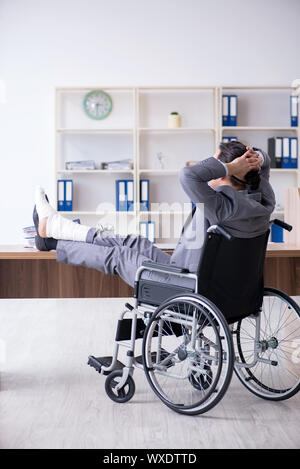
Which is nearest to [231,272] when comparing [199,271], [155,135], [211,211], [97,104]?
[199,271]

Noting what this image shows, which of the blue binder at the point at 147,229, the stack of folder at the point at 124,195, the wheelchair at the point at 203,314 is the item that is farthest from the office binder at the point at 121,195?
the wheelchair at the point at 203,314

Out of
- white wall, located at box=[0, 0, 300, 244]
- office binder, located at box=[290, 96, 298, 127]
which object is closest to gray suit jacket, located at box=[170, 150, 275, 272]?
office binder, located at box=[290, 96, 298, 127]

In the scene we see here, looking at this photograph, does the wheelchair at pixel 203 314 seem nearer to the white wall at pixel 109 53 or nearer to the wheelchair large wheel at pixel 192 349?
the wheelchair large wheel at pixel 192 349

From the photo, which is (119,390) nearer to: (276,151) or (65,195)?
(65,195)

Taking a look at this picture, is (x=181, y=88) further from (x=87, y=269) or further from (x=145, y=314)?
(x=145, y=314)

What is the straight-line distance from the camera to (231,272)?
2.00m

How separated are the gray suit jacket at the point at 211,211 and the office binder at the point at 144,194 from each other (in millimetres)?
3159

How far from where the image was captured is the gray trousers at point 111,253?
7.37 feet

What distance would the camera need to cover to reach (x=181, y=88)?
17.2 feet

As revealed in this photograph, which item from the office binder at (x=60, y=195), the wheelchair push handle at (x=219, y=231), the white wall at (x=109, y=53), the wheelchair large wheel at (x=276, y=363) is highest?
the white wall at (x=109, y=53)

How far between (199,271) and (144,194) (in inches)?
132

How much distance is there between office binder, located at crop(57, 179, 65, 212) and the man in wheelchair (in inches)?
110

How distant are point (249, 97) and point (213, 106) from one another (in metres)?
0.36

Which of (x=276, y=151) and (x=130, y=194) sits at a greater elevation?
(x=276, y=151)
